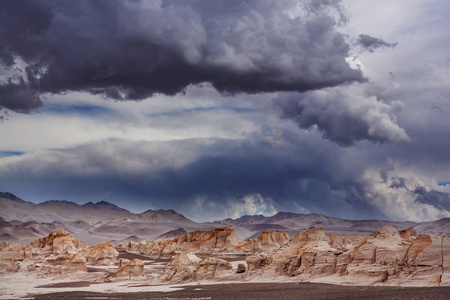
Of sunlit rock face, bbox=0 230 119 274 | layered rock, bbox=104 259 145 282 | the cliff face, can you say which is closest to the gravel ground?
the cliff face

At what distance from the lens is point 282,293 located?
40156 mm

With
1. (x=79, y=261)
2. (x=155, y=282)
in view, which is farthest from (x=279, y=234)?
(x=155, y=282)

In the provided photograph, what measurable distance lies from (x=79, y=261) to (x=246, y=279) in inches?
1258

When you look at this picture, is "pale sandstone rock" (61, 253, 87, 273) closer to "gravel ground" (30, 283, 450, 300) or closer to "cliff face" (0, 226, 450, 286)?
"cliff face" (0, 226, 450, 286)

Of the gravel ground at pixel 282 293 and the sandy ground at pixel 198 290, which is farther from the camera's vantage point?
the sandy ground at pixel 198 290

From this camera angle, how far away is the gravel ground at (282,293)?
33.8m

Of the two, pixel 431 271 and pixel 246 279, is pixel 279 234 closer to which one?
pixel 246 279

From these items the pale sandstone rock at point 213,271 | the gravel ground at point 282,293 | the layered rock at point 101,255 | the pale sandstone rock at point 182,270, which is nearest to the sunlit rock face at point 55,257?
the layered rock at point 101,255

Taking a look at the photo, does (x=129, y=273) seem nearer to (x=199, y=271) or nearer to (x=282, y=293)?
(x=199, y=271)

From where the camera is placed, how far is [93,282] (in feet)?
205

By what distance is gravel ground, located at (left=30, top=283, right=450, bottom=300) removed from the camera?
33844 mm

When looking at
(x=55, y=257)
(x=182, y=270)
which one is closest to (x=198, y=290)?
(x=182, y=270)

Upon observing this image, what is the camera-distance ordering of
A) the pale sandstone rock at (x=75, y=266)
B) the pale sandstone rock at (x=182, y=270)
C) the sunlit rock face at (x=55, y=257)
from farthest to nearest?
the sunlit rock face at (x=55, y=257)
the pale sandstone rock at (x=75, y=266)
the pale sandstone rock at (x=182, y=270)

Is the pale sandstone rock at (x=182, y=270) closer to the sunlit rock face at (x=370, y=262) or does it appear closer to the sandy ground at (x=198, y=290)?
the sandy ground at (x=198, y=290)
